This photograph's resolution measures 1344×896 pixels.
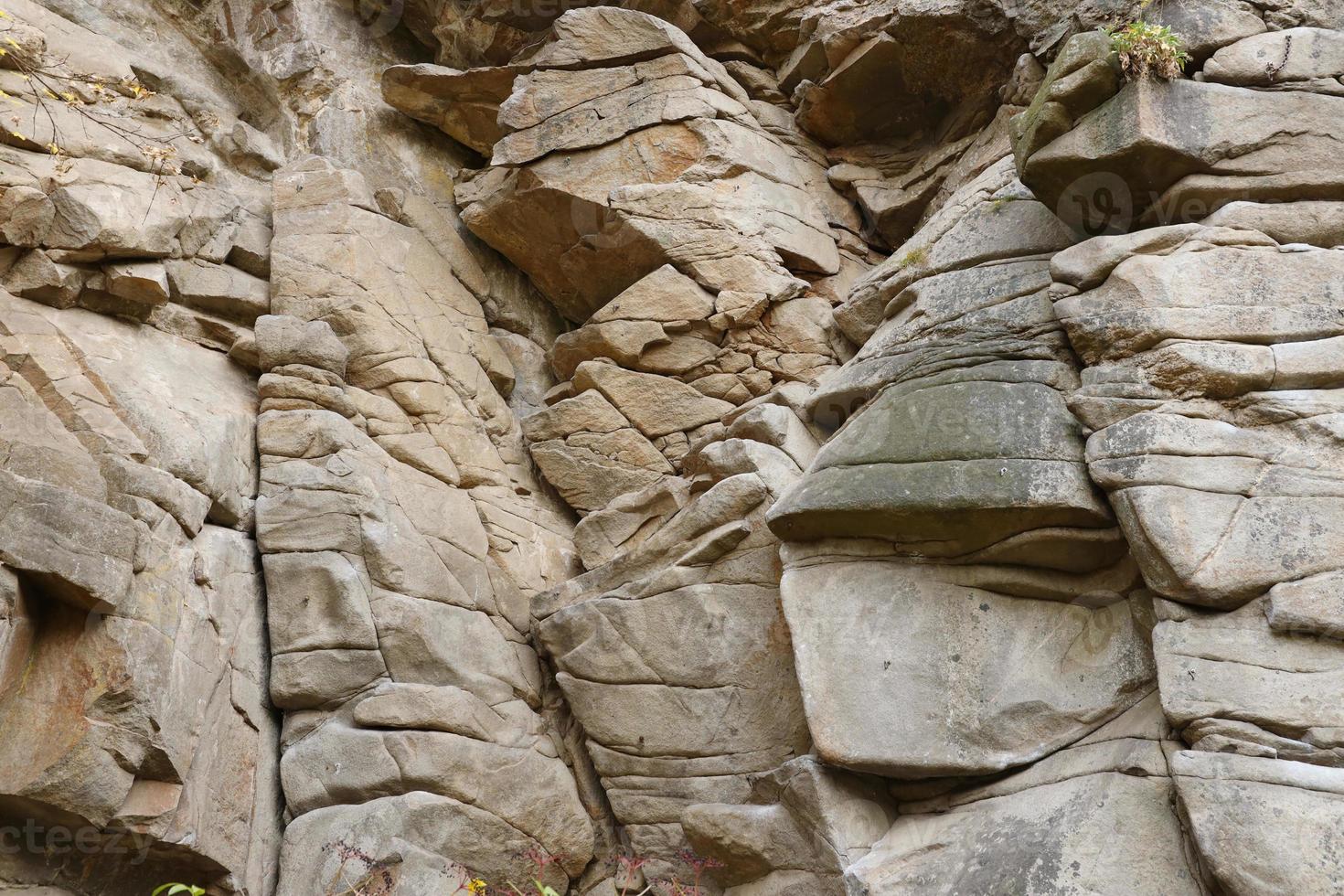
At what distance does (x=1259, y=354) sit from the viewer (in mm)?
8555

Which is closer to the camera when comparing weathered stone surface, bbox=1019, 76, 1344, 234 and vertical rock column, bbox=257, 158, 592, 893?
weathered stone surface, bbox=1019, 76, 1344, 234

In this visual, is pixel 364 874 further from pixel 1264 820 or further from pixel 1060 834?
pixel 1264 820

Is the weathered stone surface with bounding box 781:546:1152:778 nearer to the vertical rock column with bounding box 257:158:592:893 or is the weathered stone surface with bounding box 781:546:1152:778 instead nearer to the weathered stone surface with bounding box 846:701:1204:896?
the weathered stone surface with bounding box 846:701:1204:896

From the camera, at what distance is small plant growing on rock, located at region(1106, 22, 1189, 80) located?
9.72m

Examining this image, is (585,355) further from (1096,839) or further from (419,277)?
(1096,839)

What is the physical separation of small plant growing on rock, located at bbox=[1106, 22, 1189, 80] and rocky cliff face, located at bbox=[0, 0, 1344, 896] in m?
0.11

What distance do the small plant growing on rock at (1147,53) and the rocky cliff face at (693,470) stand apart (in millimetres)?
107

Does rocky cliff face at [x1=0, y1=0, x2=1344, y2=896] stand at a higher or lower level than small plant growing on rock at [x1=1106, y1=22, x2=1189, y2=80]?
lower

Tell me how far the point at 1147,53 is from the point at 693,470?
582 cm

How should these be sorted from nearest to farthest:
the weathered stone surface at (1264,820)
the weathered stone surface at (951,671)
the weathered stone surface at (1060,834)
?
the weathered stone surface at (1264,820), the weathered stone surface at (1060,834), the weathered stone surface at (951,671)

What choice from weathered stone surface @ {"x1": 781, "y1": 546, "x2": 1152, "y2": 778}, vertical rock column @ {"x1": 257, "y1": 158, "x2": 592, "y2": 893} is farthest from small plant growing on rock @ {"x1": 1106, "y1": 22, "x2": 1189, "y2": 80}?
vertical rock column @ {"x1": 257, "y1": 158, "x2": 592, "y2": 893}

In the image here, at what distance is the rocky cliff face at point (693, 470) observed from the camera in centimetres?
826

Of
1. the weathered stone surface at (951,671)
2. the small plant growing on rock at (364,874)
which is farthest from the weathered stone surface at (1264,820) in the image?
the small plant growing on rock at (364,874)

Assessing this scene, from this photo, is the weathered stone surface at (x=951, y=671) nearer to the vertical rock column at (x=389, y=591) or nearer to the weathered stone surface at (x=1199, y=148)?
Answer: the vertical rock column at (x=389, y=591)
